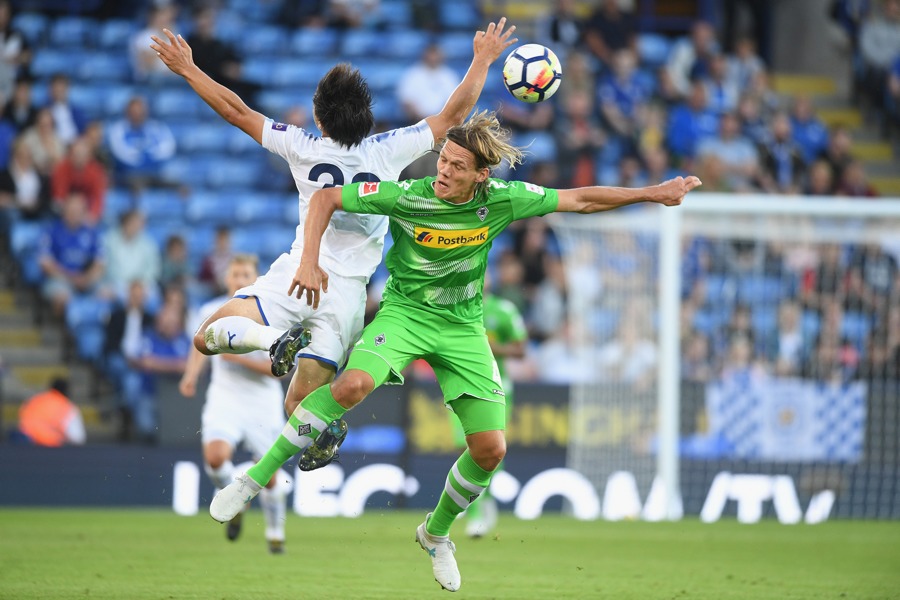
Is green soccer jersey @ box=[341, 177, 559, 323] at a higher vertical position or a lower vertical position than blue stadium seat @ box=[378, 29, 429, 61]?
lower

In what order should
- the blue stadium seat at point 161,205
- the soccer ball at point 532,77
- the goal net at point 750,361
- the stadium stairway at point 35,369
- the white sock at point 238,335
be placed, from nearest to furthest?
the white sock at point 238,335 → the soccer ball at point 532,77 → the stadium stairway at point 35,369 → the goal net at point 750,361 → the blue stadium seat at point 161,205

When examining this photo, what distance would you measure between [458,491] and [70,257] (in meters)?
8.61

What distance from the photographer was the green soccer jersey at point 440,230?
812 cm

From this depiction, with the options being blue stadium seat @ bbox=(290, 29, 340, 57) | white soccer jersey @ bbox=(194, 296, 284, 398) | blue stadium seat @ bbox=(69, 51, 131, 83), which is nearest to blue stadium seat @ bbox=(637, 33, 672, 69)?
blue stadium seat @ bbox=(290, 29, 340, 57)

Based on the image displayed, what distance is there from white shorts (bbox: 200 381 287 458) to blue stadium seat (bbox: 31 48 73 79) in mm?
8257

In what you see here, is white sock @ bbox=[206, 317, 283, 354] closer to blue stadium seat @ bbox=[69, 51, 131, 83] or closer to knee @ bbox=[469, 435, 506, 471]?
knee @ bbox=[469, 435, 506, 471]

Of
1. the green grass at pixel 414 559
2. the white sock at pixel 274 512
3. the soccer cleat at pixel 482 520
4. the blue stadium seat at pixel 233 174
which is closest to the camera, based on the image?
the green grass at pixel 414 559

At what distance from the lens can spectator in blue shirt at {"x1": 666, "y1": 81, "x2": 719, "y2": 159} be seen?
1966cm

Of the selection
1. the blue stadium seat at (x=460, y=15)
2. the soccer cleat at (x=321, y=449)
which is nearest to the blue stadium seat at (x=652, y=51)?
the blue stadium seat at (x=460, y=15)

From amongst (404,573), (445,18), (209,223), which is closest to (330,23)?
(445,18)

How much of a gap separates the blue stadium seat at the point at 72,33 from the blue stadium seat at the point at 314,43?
106 inches

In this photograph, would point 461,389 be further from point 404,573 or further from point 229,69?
point 229,69

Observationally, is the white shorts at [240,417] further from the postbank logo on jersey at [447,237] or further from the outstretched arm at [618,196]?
the outstretched arm at [618,196]

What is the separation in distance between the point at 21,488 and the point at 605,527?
6.06m
